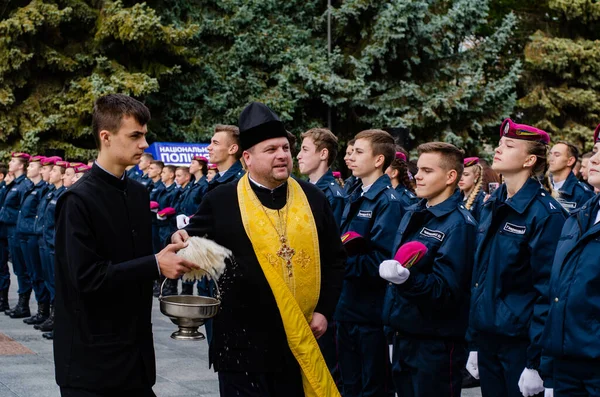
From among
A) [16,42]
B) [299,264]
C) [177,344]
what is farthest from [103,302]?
[16,42]

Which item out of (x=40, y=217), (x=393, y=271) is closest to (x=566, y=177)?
(x=393, y=271)

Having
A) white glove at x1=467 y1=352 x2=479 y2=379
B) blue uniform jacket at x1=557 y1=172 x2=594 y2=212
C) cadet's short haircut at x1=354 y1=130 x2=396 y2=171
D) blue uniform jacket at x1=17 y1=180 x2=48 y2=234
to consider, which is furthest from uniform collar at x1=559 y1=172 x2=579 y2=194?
blue uniform jacket at x1=17 y1=180 x2=48 y2=234

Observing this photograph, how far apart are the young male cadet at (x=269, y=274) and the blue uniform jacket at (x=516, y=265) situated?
98 centimetres

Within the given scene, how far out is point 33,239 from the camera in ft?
39.1

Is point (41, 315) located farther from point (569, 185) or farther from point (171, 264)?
point (171, 264)

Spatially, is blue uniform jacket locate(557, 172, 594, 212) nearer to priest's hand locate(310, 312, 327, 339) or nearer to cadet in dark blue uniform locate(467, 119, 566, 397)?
cadet in dark blue uniform locate(467, 119, 566, 397)

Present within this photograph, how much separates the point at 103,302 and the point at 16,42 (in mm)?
22100

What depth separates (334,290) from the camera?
4.73 meters

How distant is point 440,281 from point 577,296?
122cm

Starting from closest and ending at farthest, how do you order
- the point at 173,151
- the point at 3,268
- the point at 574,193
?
the point at 574,193 → the point at 3,268 → the point at 173,151

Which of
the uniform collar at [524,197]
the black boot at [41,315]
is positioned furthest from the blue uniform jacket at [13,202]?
the uniform collar at [524,197]

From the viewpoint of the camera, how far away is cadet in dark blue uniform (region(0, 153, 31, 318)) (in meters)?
12.1

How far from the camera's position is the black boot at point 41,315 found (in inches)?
443

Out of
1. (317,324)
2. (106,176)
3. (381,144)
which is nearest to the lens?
(106,176)
